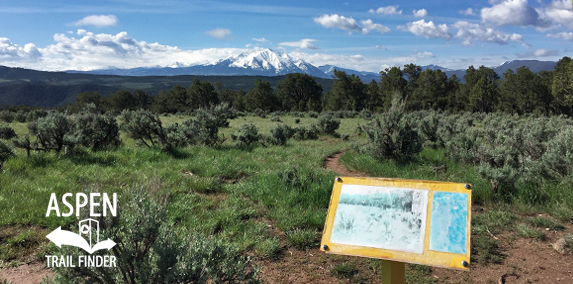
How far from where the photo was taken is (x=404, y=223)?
9.15ft

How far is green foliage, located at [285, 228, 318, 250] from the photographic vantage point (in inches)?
193

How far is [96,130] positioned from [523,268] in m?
12.3

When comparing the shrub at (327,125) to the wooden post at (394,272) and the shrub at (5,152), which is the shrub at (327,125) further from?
the wooden post at (394,272)

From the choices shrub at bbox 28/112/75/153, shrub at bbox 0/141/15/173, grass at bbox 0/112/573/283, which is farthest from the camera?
shrub at bbox 28/112/75/153

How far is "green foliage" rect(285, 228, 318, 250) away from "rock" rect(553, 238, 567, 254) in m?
3.52

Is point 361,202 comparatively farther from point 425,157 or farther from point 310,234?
point 425,157

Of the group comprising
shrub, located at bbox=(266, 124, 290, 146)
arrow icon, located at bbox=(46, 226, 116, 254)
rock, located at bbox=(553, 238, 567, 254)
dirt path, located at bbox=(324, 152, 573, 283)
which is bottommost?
dirt path, located at bbox=(324, 152, 573, 283)

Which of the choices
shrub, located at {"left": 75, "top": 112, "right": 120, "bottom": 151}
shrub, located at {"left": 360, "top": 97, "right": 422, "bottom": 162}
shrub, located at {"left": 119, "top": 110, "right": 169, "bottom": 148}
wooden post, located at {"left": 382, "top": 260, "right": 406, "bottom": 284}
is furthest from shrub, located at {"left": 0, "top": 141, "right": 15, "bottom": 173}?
shrub, located at {"left": 360, "top": 97, "right": 422, "bottom": 162}

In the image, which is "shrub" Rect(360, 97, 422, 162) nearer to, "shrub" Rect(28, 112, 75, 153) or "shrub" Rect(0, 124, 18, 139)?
"shrub" Rect(28, 112, 75, 153)

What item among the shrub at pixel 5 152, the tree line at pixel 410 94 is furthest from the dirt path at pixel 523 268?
the tree line at pixel 410 94

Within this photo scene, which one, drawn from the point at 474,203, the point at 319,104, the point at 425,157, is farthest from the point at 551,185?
the point at 319,104

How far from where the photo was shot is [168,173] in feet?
26.1

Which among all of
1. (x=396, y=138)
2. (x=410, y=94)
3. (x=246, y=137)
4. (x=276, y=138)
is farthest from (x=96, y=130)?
(x=410, y=94)

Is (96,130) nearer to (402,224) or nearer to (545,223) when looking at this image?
(402,224)
